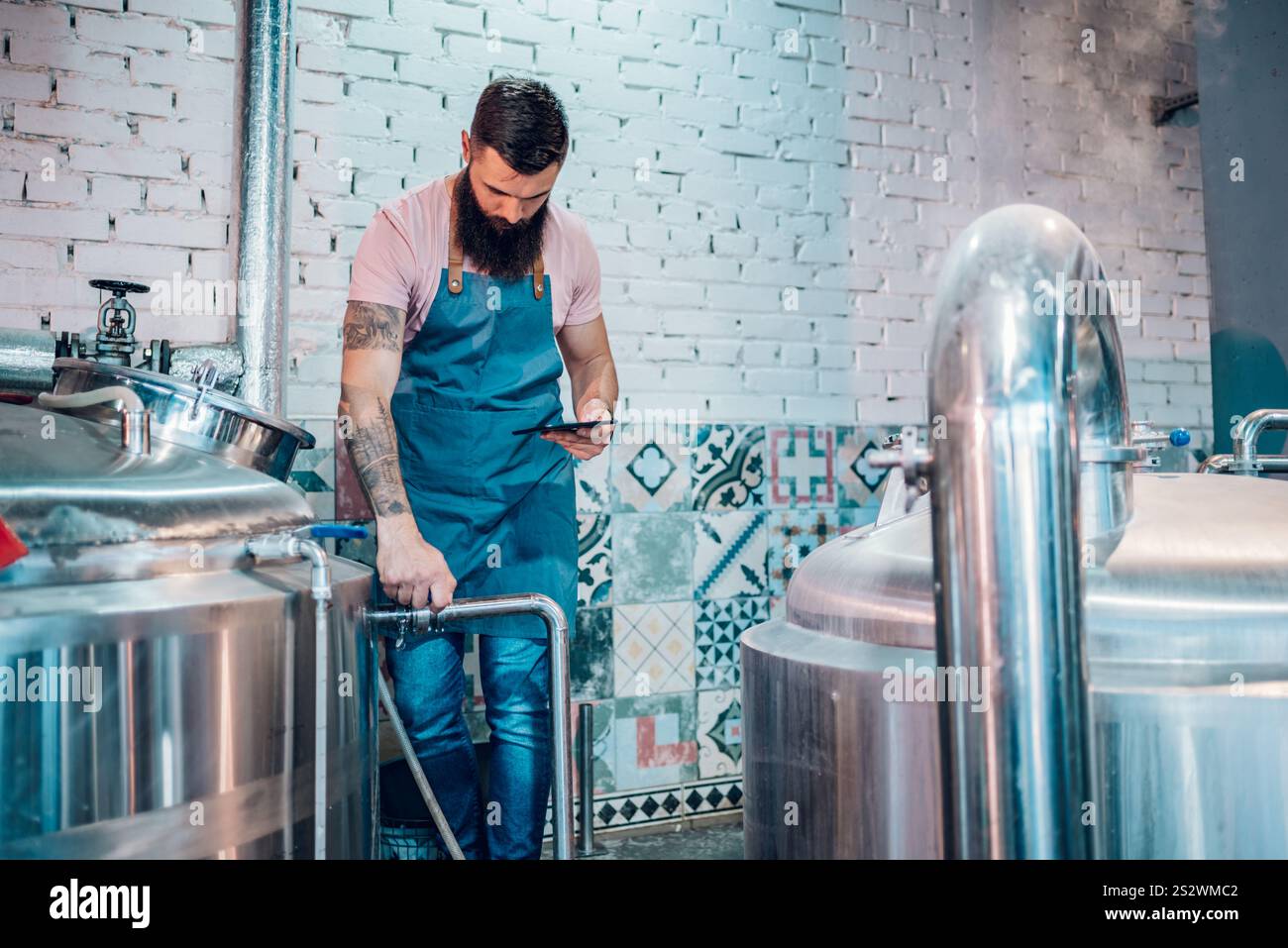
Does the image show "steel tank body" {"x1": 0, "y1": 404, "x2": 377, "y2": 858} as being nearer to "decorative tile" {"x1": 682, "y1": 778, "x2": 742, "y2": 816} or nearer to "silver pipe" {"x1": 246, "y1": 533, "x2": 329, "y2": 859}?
"silver pipe" {"x1": 246, "y1": 533, "x2": 329, "y2": 859}

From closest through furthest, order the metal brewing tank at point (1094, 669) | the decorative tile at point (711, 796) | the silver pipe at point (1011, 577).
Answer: the silver pipe at point (1011, 577) < the metal brewing tank at point (1094, 669) < the decorative tile at point (711, 796)

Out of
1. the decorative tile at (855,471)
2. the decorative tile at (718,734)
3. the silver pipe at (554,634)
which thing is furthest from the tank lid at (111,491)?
the decorative tile at (855,471)

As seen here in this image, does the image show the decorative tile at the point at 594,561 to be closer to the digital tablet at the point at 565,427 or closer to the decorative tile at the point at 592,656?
the decorative tile at the point at 592,656

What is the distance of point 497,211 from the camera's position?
199cm

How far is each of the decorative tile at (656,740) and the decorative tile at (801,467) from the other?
63 centimetres

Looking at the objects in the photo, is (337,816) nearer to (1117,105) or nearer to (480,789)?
(480,789)

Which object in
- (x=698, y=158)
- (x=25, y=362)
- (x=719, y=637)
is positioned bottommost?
(x=719, y=637)

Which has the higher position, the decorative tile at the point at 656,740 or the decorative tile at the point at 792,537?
the decorative tile at the point at 792,537

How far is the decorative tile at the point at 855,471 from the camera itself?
9.95ft

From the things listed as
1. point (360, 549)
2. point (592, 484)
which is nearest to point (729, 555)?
point (592, 484)

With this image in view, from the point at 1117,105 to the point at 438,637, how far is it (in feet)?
9.84

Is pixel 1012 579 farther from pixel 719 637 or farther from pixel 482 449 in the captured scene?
pixel 719 637

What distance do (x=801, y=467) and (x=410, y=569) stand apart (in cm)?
157
